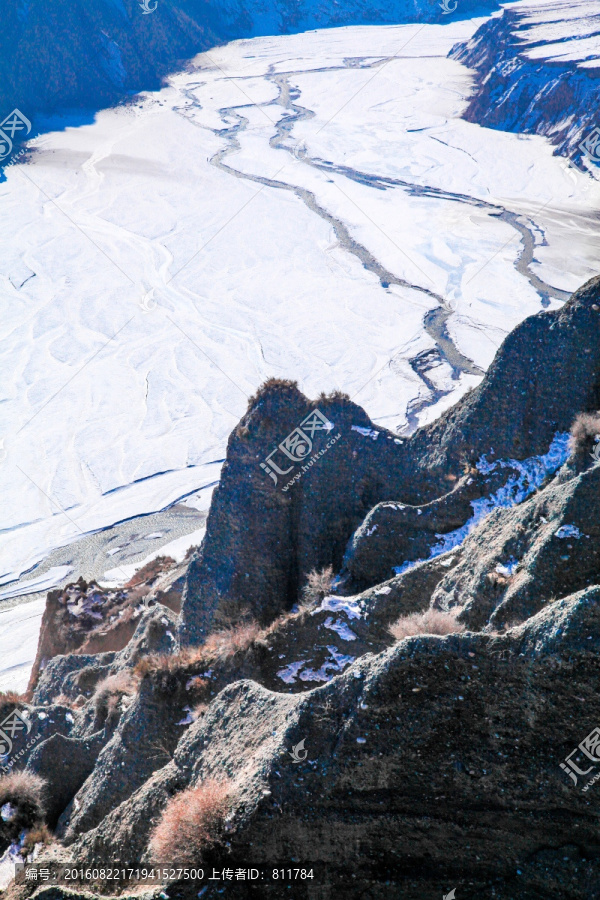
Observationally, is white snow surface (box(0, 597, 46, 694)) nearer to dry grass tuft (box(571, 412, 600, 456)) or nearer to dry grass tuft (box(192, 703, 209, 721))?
dry grass tuft (box(192, 703, 209, 721))

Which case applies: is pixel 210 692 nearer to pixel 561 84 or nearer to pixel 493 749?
pixel 493 749

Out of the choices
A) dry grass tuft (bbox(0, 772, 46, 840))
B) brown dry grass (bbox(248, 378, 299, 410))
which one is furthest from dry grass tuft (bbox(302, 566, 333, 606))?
dry grass tuft (bbox(0, 772, 46, 840))

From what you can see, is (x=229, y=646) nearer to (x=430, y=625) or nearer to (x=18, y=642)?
(x=430, y=625)

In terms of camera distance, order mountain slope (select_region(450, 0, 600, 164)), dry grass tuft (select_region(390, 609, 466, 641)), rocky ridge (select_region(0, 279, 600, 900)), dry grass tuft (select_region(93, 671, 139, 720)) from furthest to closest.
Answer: mountain slope (select_region(450, 0, 600, 164)) → dry grass tuft (select_region(93, 671, 139, 720)) → dry grass tuft (select_region(390, 609, 466, 641)) → rocky ridge (select_region(0, 279, 600, 900))

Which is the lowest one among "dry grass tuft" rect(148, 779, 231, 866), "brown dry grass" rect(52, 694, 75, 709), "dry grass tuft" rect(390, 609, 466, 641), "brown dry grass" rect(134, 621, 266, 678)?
"brown dry grass" rect(52, 694, 75, 709)

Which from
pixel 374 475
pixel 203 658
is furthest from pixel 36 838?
pixel 374 475

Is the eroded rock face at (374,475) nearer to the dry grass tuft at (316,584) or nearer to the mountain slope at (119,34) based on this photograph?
the dry grass tuft at (316,584)

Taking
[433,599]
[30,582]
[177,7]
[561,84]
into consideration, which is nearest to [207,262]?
[30,582]
